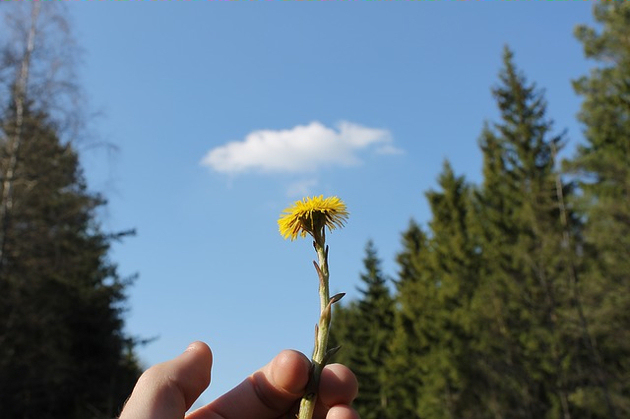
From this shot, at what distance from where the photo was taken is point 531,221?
23.7 metres

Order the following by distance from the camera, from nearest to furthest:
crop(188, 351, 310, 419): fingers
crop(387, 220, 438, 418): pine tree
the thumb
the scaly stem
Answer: the scaly stem
crop(188, 351, 310, 419): fingers
the thumb
crop(387, 220, 438, 418): pine tree

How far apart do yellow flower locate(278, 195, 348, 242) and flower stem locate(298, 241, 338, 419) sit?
0.07ft

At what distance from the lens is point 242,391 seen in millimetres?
1357

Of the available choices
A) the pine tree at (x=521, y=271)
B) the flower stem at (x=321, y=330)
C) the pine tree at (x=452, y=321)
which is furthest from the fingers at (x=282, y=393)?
the pine tree at (x=452, y=321)

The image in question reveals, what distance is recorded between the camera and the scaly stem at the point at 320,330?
872 mm

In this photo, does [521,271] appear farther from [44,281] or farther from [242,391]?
[242,391]

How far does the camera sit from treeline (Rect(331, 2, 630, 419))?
1945 centimetres

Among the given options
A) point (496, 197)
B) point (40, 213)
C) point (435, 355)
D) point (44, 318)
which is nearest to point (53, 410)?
→ point (44, 318)

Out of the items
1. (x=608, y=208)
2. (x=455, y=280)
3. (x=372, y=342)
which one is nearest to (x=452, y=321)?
(x=455, y=280)

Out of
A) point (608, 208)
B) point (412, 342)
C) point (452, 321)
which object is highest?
point (608, 208)

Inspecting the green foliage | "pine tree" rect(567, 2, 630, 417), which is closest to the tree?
"pine tree" rect(567, 2, 630, 417)

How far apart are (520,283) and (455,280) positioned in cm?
441

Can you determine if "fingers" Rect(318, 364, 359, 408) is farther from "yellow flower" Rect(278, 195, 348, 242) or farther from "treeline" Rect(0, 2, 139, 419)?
"treeline" Rect(0, 2, 139, 419)

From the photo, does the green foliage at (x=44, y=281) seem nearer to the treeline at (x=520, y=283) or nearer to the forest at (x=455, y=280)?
the forest at (x=455, y=280)
